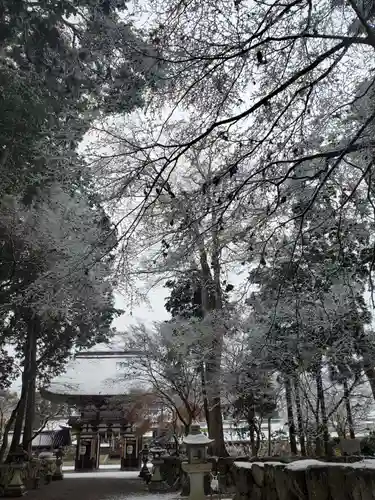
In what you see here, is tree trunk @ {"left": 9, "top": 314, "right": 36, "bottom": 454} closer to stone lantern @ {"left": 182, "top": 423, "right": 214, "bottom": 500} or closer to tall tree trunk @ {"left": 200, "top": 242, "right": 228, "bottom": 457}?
tall tree trunk @ {"left": 200, "top": 242, "right": 228, "bottom": 457}

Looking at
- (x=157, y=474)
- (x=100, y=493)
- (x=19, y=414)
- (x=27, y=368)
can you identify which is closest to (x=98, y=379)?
(x=19, y=414)

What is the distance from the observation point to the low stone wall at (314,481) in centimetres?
260

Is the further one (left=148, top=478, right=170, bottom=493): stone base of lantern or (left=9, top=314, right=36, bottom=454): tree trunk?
(left=9, top=314, right=36, bottom=454): tree trunk

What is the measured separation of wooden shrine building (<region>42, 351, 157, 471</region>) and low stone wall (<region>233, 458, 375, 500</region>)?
34.5 feet

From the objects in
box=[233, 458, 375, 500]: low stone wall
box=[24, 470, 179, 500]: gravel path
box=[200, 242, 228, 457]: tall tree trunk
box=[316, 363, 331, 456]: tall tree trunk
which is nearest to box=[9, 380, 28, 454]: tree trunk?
box=[24, 470, 179, 500]: gravel path

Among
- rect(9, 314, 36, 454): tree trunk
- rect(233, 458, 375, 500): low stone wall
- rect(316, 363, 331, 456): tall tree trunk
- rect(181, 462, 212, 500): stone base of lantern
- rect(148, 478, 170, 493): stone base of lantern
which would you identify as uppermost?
rect(9, 314, 36, 454): tree trunk

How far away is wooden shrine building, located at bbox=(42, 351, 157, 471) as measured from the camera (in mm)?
14891

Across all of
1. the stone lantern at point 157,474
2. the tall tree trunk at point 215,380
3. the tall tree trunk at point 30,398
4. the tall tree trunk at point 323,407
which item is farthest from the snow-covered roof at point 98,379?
the tall tree trunk at point 323,407

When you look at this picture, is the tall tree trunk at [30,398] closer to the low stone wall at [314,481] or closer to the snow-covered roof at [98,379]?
the snow-covered roof at [98,379]

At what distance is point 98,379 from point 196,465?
35.3 ft

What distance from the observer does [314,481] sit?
303cm

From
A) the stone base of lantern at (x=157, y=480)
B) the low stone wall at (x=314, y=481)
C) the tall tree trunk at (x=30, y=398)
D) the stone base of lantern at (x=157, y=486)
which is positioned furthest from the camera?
the tall tree trunk at (x=30, y=398)

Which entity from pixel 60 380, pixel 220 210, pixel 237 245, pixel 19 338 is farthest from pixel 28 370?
pixel 220 210

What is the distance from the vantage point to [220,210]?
3.29m
